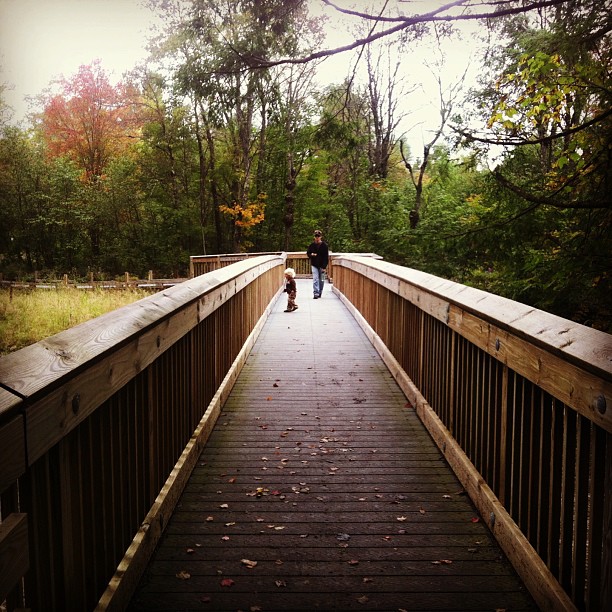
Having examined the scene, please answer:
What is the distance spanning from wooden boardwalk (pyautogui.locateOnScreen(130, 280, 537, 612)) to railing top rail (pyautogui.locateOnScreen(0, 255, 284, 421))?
3.65 ft

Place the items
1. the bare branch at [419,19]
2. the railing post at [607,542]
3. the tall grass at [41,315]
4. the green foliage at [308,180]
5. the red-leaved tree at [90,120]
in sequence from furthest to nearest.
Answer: the red-leaved tree at [90,120] → the tall grass at [41,315] → the green foliage at [308,180] → the bare branch at [419,19] → the railing post at [607,542]

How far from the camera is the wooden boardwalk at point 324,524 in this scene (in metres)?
2.69

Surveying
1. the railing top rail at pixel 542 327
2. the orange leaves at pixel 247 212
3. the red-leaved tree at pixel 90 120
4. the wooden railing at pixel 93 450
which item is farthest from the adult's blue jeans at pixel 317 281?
the red-leaved tree at pixel 90 120

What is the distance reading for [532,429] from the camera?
275 centimetres

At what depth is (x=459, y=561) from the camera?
2.96 m

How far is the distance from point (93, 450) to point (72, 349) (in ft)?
1.54

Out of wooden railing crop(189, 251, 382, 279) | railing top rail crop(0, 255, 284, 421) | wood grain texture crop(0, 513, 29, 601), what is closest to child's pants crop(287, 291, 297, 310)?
railing top rail crop(0, 255, 284, 421)

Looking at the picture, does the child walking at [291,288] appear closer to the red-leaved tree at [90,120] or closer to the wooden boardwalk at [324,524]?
the wooden boardwalk at [324,524]

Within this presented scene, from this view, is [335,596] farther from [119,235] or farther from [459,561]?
[119,235]

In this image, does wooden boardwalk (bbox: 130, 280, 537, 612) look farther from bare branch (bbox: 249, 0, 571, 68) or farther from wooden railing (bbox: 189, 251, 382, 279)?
wooden railing (bbox: 189, 251, 382, 279)

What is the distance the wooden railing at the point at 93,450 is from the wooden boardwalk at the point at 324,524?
0.25 metres

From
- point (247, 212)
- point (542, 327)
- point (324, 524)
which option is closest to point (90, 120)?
point (247, 212)

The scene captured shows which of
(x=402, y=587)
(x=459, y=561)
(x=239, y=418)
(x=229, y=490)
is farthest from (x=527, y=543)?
(x=239, y=418)

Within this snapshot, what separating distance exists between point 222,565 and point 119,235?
37.9 meters
